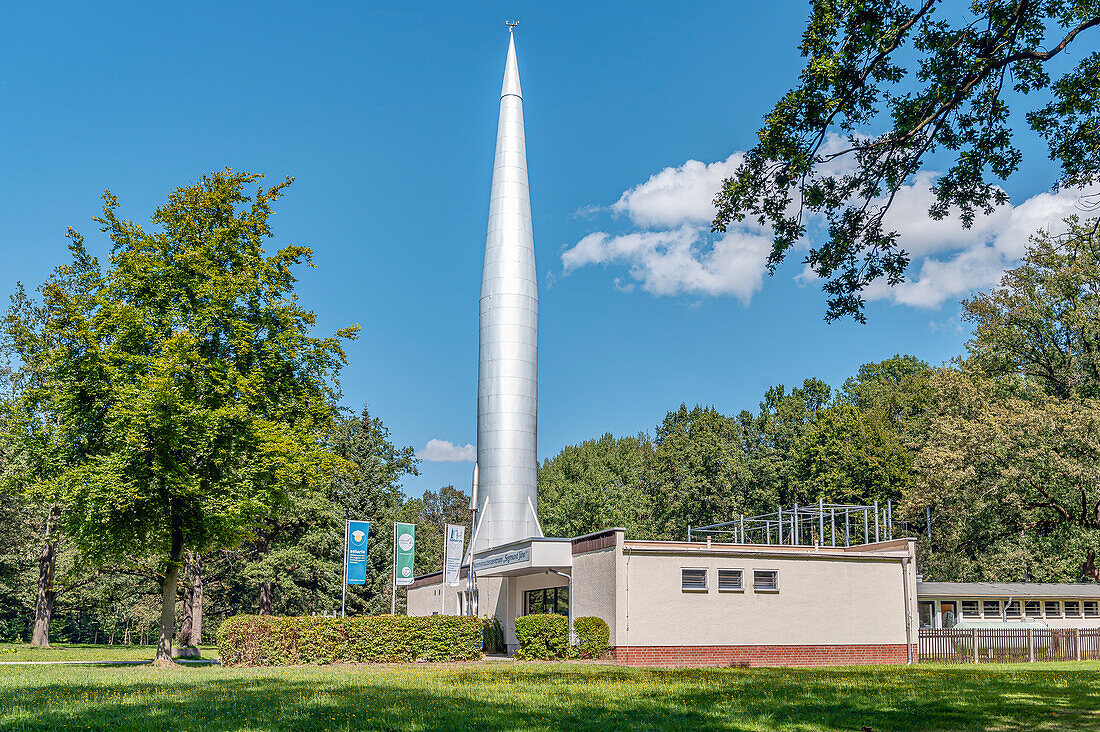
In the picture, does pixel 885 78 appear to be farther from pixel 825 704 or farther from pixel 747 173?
pixel 825 704

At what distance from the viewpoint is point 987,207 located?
1091 cm

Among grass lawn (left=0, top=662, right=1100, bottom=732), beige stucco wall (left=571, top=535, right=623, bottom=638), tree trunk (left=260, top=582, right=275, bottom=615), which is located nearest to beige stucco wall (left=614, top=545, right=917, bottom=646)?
beige stucco wall (left=571, top=535, right=623, bottom=638)

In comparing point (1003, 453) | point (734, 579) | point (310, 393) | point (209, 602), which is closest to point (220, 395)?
point (310, 393)

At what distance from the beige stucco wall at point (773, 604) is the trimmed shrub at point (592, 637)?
2.25 ft

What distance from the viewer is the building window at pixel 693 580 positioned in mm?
25859

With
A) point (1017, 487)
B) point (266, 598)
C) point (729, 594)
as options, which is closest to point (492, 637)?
point (729, 594)

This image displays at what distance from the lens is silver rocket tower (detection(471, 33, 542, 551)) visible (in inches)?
1508

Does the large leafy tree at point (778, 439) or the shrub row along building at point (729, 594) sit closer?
the shrub row along building at point (729, 594)

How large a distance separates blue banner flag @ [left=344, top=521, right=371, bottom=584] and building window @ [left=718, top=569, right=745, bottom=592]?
14.6 m

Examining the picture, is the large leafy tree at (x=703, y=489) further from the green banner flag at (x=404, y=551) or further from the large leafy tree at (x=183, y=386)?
the large leafy tree at (x=183, y=386)

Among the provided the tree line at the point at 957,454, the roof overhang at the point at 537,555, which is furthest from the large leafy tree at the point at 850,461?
the roof overhang at the point at 537,555

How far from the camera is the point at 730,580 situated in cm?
2658

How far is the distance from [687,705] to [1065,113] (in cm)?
938

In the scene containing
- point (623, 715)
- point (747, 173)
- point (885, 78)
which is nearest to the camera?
point (885, 78)
